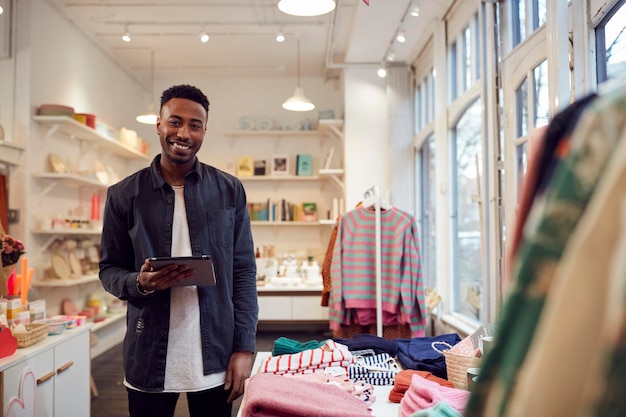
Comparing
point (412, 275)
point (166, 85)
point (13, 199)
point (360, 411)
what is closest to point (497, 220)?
point (412, 275)

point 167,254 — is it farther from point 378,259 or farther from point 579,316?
point 378,259

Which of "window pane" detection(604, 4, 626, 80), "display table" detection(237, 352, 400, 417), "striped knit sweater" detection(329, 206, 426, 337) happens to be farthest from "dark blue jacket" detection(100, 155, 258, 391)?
"striped knit sweater" detection(329, 206, 426, 337)

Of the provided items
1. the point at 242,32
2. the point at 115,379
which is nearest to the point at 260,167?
the point at 242,32

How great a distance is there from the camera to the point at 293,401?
1.23 m

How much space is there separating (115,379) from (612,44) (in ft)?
14.9

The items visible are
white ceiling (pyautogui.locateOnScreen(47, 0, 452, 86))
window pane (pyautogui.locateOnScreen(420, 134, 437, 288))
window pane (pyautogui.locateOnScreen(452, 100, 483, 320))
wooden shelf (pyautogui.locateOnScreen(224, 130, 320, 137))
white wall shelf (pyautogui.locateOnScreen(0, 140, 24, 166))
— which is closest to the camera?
window pane (pyautogui.locateOnScreen(452, 100, 483, 320))

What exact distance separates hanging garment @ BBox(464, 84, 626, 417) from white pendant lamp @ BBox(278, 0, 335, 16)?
3.09 metres

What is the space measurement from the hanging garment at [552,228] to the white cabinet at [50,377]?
236 centimetres

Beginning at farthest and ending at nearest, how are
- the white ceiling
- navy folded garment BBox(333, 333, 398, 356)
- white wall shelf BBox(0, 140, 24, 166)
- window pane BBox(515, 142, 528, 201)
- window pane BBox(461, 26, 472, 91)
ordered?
the white ceiling < white wall shelf BBox(0, 140, 24, 166) < window pane BBox(461, 26, 472, 91) < window pane BBox(515, 142, 528, 201) < navy folded garment BBox(333, 333, 398, 356)

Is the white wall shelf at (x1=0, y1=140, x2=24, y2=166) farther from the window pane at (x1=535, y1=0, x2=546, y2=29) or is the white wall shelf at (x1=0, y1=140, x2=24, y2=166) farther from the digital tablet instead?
the window pane at (x1=535, y1=0, x2=546, y2=29)

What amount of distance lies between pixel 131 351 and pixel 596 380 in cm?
152

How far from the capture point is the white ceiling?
185 inches

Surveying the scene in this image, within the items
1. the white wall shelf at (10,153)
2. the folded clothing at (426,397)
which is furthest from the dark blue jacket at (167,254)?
the white wall shelf at (10,153)

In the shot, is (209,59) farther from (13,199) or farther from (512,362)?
(512,362)
